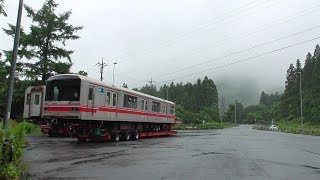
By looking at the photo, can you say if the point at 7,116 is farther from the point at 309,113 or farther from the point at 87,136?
the point at 309,113

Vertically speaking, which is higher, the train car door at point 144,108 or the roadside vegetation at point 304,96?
the roadside vegetation at point 304,96

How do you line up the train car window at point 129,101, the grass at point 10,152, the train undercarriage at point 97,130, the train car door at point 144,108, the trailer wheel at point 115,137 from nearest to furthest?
the grass at point 10,152 < the train undercarriage at point 97,130 < the trailer wheel at point 115,137 < the train car window at point 129,101 < the train car door at point 144,108

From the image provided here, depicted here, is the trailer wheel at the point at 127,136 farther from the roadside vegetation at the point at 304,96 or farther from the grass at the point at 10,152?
the roadside vegetation at the point at 304,96

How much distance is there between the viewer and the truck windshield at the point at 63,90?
22828 millimetres

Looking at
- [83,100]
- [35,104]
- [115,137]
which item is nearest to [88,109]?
[83,100]

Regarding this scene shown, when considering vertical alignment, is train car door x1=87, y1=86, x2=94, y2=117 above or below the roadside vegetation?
below

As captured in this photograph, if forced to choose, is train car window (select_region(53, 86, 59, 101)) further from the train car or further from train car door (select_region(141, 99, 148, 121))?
train car door (select_region(141, 99, 148, 121))

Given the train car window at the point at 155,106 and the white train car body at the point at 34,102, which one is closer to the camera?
the white train car body at the point at 34,102

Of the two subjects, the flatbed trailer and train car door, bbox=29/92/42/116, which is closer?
the flatbed trailer

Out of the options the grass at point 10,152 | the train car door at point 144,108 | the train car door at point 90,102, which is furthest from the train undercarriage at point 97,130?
the grass at point 10,152

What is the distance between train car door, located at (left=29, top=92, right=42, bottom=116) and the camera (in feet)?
104

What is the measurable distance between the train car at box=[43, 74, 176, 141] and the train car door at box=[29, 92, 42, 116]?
575 cm

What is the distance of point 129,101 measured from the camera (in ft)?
95.6

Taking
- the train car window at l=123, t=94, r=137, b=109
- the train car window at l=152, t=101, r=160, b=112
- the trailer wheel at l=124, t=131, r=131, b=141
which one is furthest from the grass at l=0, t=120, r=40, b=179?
the train car window at l=152, t=101, r=160, b=112
